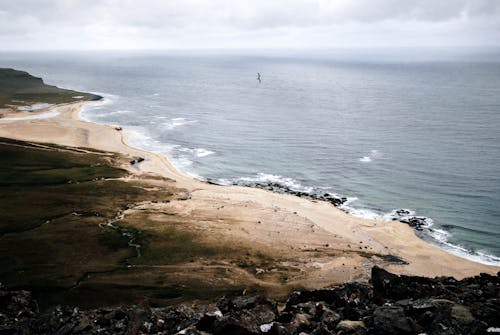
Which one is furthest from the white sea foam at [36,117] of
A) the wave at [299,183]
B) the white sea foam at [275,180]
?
the white sea foam at [275,180]

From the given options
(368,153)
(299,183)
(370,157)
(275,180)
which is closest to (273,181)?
(275,180)

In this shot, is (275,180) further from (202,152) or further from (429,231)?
(429,231)

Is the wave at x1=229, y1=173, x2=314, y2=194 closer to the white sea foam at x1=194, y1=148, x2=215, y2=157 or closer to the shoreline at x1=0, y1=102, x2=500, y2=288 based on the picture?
the shoreline at x1=0, y1=102, x2=500, y2=288

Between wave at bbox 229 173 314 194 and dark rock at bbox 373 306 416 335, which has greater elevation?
dark rock at bbox 373 306 416 335

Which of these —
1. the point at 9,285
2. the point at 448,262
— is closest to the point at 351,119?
the point at 448,262

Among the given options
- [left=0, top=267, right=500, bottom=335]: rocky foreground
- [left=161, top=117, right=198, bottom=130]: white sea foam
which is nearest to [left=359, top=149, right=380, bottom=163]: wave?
[left=0, top=267, right=500, bottom=335]: rocky foreground

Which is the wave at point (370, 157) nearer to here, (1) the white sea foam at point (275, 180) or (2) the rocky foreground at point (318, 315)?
(1) the white sea foam at point (275, 180)

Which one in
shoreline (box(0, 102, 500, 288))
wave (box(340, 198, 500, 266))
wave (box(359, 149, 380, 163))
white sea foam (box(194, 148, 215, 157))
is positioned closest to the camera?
shoreline (box(0, 102, 500, 288))
